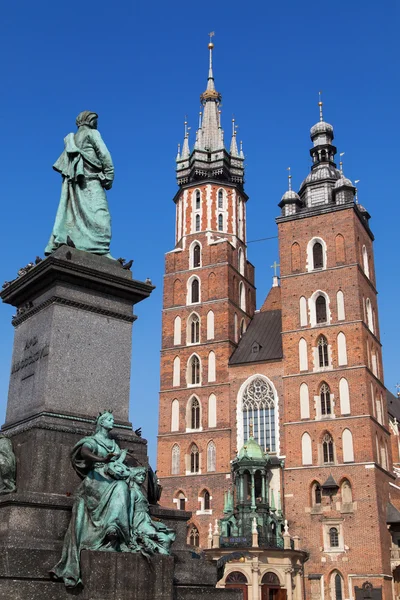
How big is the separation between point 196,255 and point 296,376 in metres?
9.77

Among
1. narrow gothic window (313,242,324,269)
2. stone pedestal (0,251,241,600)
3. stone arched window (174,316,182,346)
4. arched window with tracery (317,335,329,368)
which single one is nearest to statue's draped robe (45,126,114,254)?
stone pedestal (0,251,241,600)

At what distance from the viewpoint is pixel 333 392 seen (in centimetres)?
3319

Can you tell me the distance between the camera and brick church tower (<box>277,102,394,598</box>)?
100ft

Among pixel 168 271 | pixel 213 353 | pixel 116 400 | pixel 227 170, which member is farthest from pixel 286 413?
pixel 116 400

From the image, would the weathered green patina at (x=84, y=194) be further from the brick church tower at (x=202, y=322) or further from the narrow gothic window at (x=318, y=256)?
the narrow gothic window at (x=318, y=256)

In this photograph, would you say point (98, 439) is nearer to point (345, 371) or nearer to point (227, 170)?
point (345, 371)

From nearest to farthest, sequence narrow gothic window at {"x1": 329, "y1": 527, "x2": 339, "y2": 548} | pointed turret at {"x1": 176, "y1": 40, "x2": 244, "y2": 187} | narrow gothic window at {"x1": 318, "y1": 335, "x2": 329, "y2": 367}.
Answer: narrow gothic window at {"x1": 329, "y1": 527, "x2": 339, "y2": 548} → narrow gothic window at {"x1": 318, "y1": 335, "x2": 329, "y2": 367} → pointed turret at {"x1": 176, "y1": 40, "x2": 244, "y2": 187}

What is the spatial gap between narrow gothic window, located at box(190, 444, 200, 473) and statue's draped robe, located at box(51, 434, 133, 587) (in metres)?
29.7

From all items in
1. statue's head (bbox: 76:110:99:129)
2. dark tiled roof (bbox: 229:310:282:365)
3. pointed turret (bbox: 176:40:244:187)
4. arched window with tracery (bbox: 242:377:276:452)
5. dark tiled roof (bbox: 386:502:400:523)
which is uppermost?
pointed turret (bbox: 176:40:244:187)

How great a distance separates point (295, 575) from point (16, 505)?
25.7m

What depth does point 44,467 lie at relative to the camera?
6.50 metres

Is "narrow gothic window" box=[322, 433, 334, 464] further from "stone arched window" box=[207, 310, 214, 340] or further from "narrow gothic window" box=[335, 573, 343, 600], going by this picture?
"stone arched window" box=[207, 310, 214, 340]

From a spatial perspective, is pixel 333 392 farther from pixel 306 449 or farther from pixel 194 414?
pixel 194 414

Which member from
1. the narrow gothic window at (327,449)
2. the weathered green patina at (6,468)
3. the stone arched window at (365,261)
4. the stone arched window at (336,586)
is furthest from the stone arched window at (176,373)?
the weathered green patina at (6,468)
